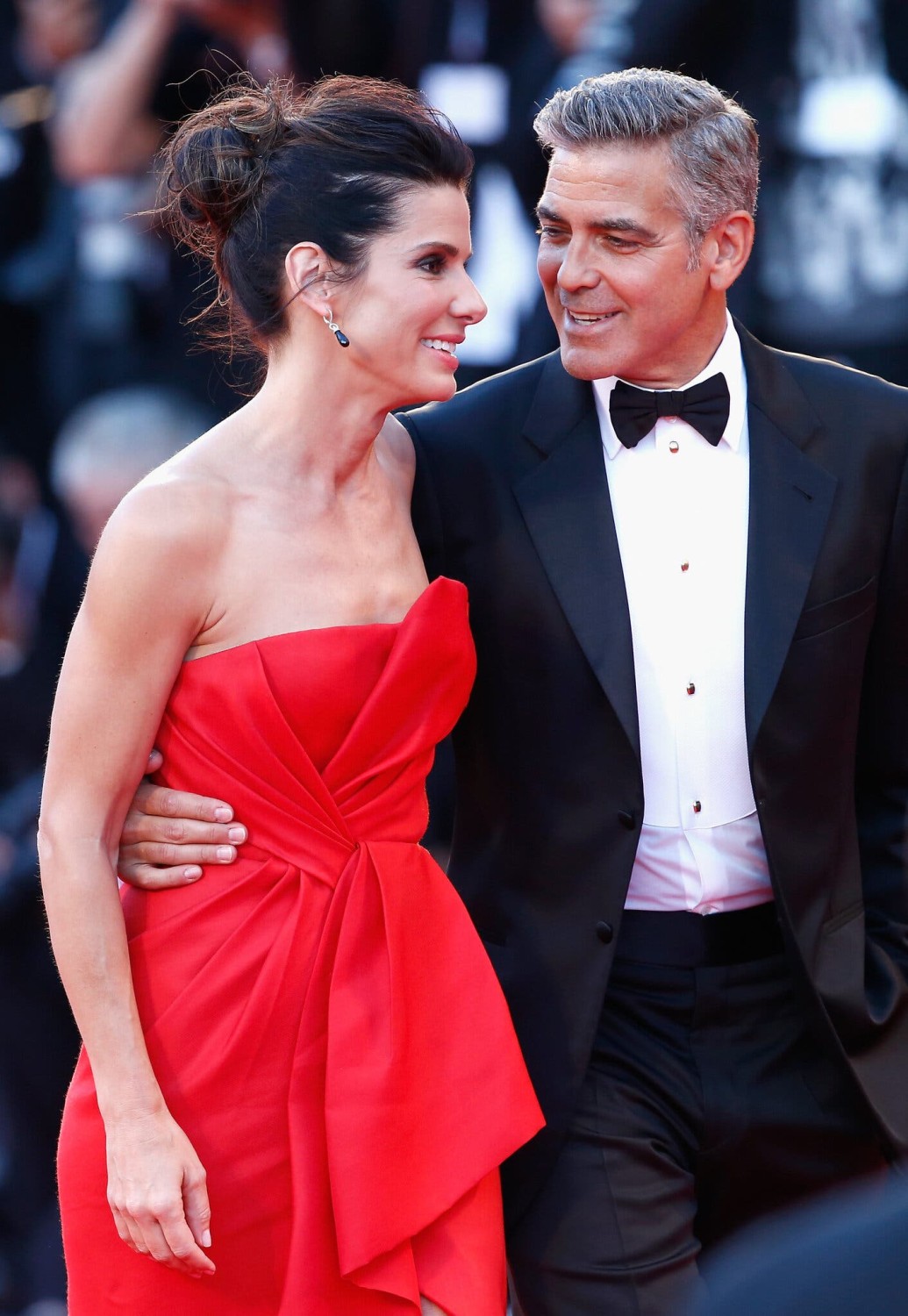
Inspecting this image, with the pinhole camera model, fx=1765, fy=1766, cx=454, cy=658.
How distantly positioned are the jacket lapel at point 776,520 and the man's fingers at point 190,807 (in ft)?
2.56

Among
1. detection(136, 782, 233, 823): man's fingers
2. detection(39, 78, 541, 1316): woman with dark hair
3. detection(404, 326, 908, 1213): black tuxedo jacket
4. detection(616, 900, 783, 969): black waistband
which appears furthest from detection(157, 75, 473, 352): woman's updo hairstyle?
detection(616, 900, 783, 969): black waistband

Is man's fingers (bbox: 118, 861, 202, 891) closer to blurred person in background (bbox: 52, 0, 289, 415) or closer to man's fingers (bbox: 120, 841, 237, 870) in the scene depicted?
man's fingers (bbox: 120, 841, 237, 870)

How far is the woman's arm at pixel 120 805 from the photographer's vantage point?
216 cm

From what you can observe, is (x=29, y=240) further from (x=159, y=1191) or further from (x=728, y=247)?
(x=159, y=1191)

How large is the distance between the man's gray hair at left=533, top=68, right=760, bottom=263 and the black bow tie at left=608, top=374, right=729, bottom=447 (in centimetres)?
23

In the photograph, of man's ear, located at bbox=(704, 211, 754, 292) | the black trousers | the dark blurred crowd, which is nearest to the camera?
the black trousers

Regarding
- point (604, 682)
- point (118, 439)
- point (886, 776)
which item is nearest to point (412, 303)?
point (604, 682)

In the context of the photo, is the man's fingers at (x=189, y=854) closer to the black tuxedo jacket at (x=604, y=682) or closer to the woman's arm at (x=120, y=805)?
the woman's arm at (x=120, y=805)

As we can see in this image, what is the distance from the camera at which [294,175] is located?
2.42 meters

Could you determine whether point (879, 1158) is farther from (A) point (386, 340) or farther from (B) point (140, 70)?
(B) point (140, 70)

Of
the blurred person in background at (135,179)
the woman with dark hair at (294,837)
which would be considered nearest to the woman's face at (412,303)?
the woman with dark hair at (294,837)

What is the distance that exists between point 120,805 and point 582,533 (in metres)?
0.80

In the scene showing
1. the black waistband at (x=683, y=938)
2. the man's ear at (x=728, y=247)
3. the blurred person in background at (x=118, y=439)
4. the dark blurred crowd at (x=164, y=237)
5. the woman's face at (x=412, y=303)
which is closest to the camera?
the woman's face at (x=412, y=303)

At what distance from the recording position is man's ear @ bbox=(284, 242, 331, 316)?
239 cm
